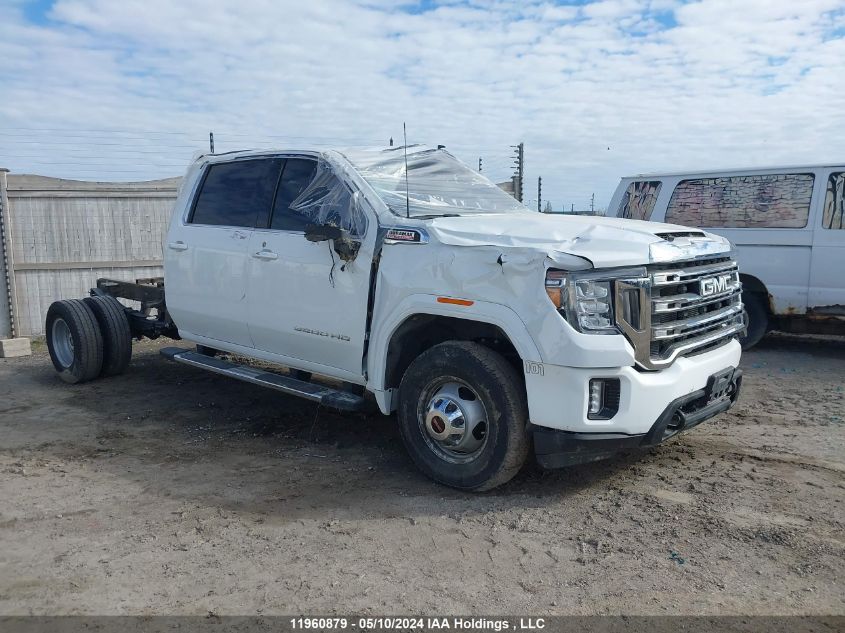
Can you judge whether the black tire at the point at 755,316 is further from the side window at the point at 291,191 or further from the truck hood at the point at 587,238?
the side window at the point at 291,191

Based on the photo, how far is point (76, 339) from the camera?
23.8 ft

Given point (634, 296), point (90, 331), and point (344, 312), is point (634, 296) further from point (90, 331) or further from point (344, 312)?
point (90, 331)

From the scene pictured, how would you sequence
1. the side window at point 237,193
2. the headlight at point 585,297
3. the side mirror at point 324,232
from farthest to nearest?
the side window at point 237,193 < the side mirror at point 324,232 < the headlight at point 585,297

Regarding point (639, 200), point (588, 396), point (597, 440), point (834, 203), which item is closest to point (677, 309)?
point (588, 396)

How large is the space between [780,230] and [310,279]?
5.81m

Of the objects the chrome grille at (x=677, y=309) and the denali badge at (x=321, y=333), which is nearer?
Answer: the chrome grille at (x=677, y=309)

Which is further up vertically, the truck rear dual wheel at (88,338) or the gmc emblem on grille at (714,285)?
the gmc emblem on grille at (714,285)

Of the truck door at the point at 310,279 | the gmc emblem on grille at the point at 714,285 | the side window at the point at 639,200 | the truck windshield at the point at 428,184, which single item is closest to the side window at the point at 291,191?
the truck door at the point at 310,279

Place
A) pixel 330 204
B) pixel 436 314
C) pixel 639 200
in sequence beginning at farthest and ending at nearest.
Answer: pixel 639 200 → pixel 330 204 → pixel 436 314

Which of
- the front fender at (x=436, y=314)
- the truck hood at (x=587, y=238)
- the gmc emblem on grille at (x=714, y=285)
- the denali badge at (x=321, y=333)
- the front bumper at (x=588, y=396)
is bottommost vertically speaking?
the front bumper at (x=588, y=396)

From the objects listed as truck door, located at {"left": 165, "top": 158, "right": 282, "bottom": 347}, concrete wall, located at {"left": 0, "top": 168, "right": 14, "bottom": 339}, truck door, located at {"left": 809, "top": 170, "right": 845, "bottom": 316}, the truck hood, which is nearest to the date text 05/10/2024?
the truck hood

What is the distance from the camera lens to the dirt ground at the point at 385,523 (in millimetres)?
3318

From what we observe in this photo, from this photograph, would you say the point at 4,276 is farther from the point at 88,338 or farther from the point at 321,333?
the point at 321,333

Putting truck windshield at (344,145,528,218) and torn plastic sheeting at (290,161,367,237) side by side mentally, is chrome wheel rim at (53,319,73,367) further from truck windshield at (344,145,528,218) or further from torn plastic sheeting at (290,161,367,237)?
truck windshield at (344,145,528,218)
